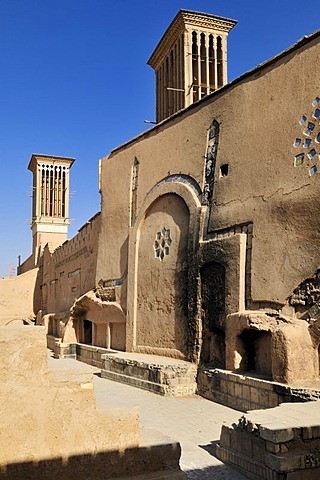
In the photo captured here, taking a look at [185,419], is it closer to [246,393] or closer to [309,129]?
[246,393]

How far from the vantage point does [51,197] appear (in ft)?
112

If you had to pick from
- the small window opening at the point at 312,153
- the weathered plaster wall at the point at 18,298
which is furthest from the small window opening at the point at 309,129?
the weathered plaster wall at the point at 18,298

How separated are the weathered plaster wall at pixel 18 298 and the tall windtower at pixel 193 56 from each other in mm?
13285

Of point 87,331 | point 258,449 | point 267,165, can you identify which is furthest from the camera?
point 87,331

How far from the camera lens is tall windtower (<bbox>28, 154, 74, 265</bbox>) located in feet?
111

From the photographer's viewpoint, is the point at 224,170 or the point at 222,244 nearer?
the point at 222,244

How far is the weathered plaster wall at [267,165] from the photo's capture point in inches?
325

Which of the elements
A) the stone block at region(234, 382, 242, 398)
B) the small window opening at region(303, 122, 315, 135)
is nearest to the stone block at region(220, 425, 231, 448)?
the stone block at region(234, 382, 242, 398)

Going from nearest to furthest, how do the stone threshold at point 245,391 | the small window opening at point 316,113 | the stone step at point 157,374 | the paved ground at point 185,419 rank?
the paved ground at point 185,419, the stone threshold at point 245,391, the small window opening at point 316,113, the stone step at point 157,374

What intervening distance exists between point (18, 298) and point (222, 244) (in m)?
20.3

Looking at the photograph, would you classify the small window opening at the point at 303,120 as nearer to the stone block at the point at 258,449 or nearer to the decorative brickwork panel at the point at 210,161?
the decorative brickwork panel at the point at 210,161

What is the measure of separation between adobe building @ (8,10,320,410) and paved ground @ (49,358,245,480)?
1.38 ft

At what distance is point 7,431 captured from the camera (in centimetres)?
411

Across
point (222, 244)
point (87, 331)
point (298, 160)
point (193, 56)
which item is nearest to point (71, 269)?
point (87, 331)
